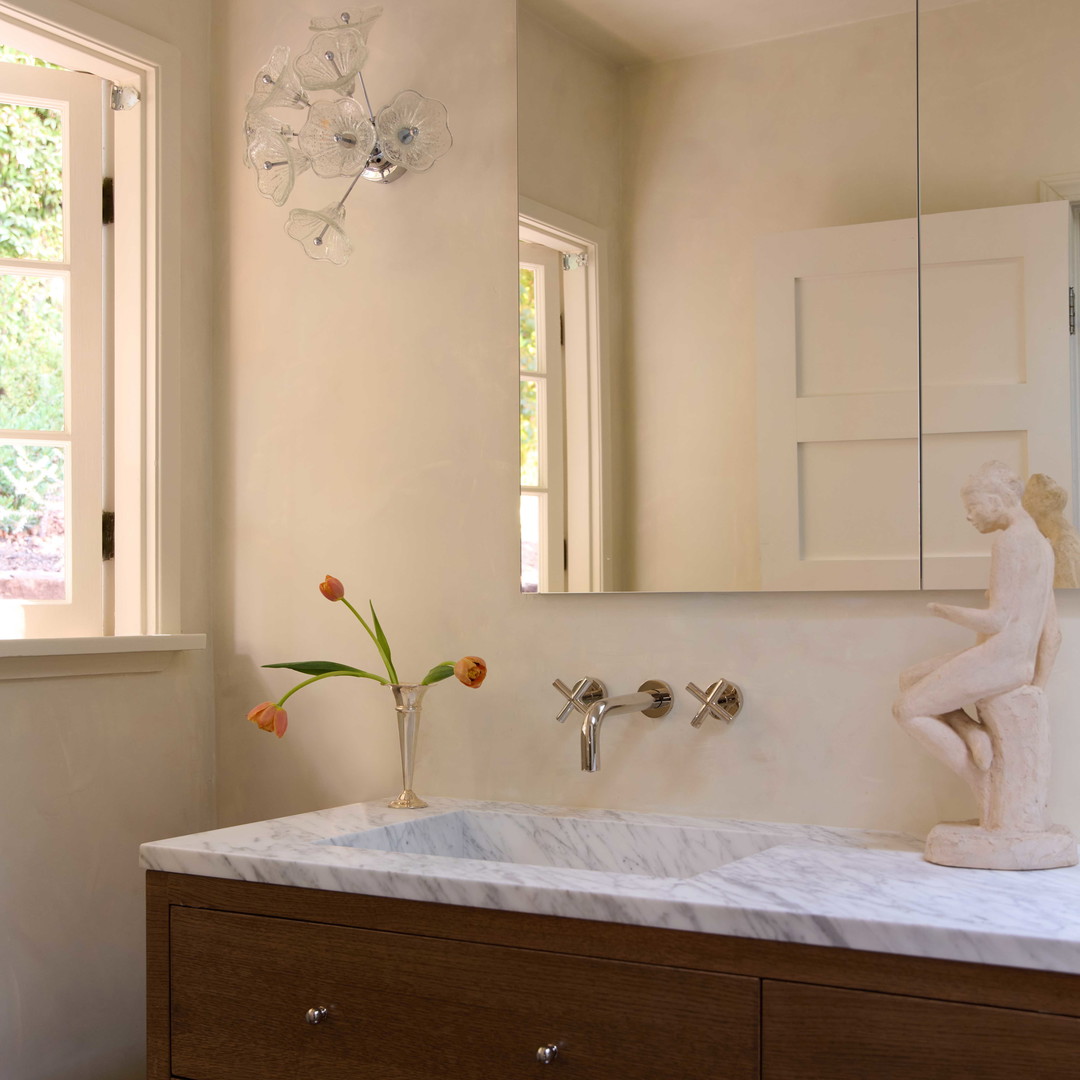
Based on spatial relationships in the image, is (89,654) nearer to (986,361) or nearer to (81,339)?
(81,339)

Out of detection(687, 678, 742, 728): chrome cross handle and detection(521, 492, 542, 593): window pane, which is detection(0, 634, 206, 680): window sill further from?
detection(687, 678, 742, 728): chrome cross handle

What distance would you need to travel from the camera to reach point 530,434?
1.80 meters

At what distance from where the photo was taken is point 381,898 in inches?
51.0

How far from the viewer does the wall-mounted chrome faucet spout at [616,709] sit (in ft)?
4.95

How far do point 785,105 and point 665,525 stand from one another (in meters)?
0.60

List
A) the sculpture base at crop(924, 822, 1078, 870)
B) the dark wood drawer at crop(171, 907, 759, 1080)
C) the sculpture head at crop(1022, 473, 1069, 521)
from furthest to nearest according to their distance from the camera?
the sculpture head at crop(1022, 473, 1069, 521), the sculpture base at crop(924, 822, 1078, 870), the dark wood drawer at crop(171, 907, 759, 1080)

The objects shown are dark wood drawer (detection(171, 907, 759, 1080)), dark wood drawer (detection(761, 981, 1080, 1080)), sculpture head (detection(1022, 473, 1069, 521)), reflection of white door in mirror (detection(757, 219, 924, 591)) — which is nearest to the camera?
dark wood drawer (detection(761, 981, 1080, 1080))

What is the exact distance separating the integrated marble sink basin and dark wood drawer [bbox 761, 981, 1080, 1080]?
41 centimetres

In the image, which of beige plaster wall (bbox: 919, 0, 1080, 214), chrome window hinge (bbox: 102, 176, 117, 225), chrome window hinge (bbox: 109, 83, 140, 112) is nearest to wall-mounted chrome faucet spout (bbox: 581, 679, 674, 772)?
beige plaster wall (bbox: 919, 0, 1080, 214)

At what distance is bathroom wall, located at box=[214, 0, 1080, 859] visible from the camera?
5.08 feet

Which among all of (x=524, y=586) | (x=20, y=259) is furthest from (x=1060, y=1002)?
(x=20, y=259)

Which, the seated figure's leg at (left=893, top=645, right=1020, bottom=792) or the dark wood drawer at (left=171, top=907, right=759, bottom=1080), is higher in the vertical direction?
the seated figure's leg at (left=893, top=645, right=1020, bottom=792)

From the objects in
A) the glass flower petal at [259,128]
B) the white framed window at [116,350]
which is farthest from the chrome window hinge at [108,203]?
the glass flower petal at [259,128]

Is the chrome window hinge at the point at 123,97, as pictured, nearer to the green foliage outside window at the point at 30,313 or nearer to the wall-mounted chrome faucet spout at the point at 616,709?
the green foliage outside window at the point at 30,313
